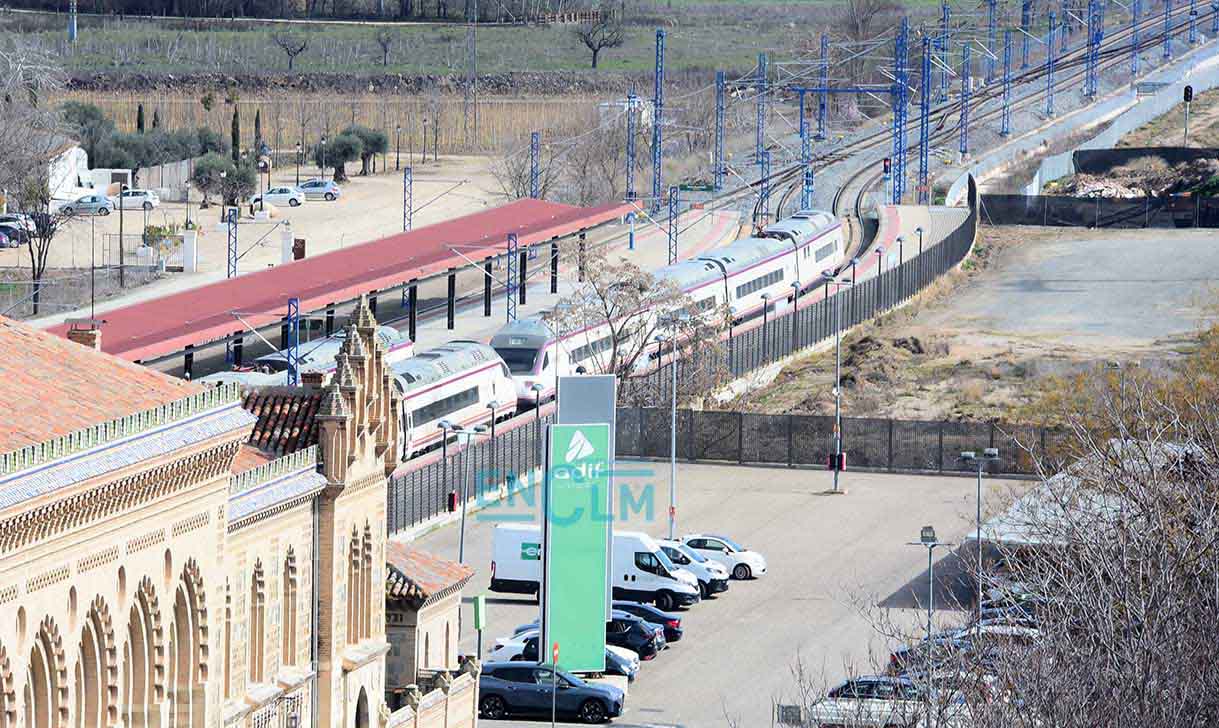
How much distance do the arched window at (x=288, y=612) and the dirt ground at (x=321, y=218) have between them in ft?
207

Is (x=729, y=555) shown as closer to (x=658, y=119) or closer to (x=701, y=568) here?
(x=701, y=568)

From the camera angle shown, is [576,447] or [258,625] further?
[576,447]

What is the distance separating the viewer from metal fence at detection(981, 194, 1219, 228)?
436 ft

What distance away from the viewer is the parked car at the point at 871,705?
3741cm

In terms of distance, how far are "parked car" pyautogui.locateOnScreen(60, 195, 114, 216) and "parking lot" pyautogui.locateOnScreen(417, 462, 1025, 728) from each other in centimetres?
5058

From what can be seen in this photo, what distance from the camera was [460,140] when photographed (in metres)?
163

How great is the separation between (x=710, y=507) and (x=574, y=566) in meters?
23.6

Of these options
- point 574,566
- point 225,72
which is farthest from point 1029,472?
point 225,72

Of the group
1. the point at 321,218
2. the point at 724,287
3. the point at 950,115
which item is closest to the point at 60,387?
the point at 724,287

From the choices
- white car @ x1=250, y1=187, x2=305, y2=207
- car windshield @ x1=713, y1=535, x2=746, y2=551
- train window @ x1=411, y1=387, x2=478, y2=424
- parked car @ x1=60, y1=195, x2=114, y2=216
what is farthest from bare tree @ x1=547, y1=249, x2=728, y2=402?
white car @ x1=250, y1=187, x2=305, y2=207

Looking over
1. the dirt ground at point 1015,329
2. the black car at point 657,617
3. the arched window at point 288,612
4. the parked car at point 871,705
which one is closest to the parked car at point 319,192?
the dirt ground at point 1015,329

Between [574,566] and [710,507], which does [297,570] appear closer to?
[574,566]

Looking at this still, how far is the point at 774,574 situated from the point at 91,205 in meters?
64.1

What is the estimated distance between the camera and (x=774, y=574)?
208 ft
